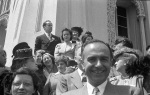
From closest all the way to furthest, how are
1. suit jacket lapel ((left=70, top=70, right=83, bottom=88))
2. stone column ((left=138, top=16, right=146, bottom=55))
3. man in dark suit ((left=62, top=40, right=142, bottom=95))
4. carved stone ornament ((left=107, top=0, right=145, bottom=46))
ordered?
1. man in dark suit ((left=62, top=40, right=142, bottom=95))
2. suit jacket lapel ((left=70, top=70, right=83, bottom=88))
3. carved stone ornament ((left=107, top=0, right=145, bottom=46))
4. stone column ((left=138, top=16, right=146, bottom=55))

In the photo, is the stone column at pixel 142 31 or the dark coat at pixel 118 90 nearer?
the dark coat at pixel 118 90

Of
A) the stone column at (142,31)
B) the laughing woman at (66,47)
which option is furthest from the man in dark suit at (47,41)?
the stone column at (142,31)

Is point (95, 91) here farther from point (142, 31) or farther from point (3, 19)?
point (3, 19)

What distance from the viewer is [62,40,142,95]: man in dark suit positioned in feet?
7.47

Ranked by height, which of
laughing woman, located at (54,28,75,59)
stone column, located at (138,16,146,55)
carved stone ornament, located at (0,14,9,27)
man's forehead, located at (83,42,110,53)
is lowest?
man's forehead, located at (83,42,110,53)

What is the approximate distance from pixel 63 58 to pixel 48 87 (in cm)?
71

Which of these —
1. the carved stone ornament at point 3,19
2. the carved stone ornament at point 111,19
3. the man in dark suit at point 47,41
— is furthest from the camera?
the carved stone ornament at point 3,19

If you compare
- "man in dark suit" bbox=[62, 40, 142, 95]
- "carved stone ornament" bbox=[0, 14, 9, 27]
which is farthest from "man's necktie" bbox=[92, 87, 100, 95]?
"carved stone ornament" bbox=[0, 14, 9, 27]

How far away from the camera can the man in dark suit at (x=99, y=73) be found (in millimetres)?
2277

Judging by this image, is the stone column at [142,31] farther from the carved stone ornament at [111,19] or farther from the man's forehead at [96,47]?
the man's forehead at [96,47]

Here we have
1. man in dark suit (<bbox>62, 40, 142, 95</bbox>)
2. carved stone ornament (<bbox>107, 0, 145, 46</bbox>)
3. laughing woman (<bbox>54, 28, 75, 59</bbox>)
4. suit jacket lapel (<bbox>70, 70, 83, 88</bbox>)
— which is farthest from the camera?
carved stone ornament (<bbox>107, 0, 145, 46</bbox>)

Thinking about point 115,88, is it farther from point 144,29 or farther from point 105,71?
point 144,29

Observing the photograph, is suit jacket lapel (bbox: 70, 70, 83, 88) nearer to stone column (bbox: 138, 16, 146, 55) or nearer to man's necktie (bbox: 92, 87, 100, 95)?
man's necktie (bbox: 92, 87, 100, 95)

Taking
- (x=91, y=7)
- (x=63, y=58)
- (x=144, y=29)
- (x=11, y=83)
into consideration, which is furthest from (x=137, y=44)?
(x=11, y=83)
